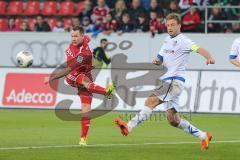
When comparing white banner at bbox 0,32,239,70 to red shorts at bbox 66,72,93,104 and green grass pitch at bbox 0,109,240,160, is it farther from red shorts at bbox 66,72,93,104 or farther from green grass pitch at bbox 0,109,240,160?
red shorts at bbox 66,72,93,104

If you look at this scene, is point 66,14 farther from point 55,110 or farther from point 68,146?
point 68,146

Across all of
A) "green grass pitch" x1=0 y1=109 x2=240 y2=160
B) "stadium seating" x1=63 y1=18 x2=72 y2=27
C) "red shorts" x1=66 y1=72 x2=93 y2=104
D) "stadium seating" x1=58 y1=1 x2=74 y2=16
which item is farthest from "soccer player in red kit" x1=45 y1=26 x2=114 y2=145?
"stadium seating" x1=58 y1=1 x2=74 y2=16

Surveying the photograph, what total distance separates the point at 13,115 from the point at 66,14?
9.46 meters

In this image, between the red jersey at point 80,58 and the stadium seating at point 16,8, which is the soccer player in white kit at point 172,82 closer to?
the red jersey at point 80,58

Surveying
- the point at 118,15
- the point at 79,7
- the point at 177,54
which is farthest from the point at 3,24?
the point at 177,54

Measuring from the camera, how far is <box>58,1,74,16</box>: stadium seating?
31.2m

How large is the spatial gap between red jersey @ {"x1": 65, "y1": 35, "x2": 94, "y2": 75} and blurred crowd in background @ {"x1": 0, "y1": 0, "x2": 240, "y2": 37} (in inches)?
555

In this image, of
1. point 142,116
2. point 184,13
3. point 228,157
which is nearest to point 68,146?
point 142,116

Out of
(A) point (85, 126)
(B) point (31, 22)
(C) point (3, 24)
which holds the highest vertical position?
(A) point (85, 126)

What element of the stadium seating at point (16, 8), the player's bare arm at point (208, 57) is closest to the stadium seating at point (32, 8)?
the stadium seating at point (16, 8)

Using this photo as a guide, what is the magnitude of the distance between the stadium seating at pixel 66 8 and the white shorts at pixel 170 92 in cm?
1811

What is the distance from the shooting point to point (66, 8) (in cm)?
3131

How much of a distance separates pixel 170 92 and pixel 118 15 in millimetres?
16277

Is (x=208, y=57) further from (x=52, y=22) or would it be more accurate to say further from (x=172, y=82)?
(x=52, y=22)
